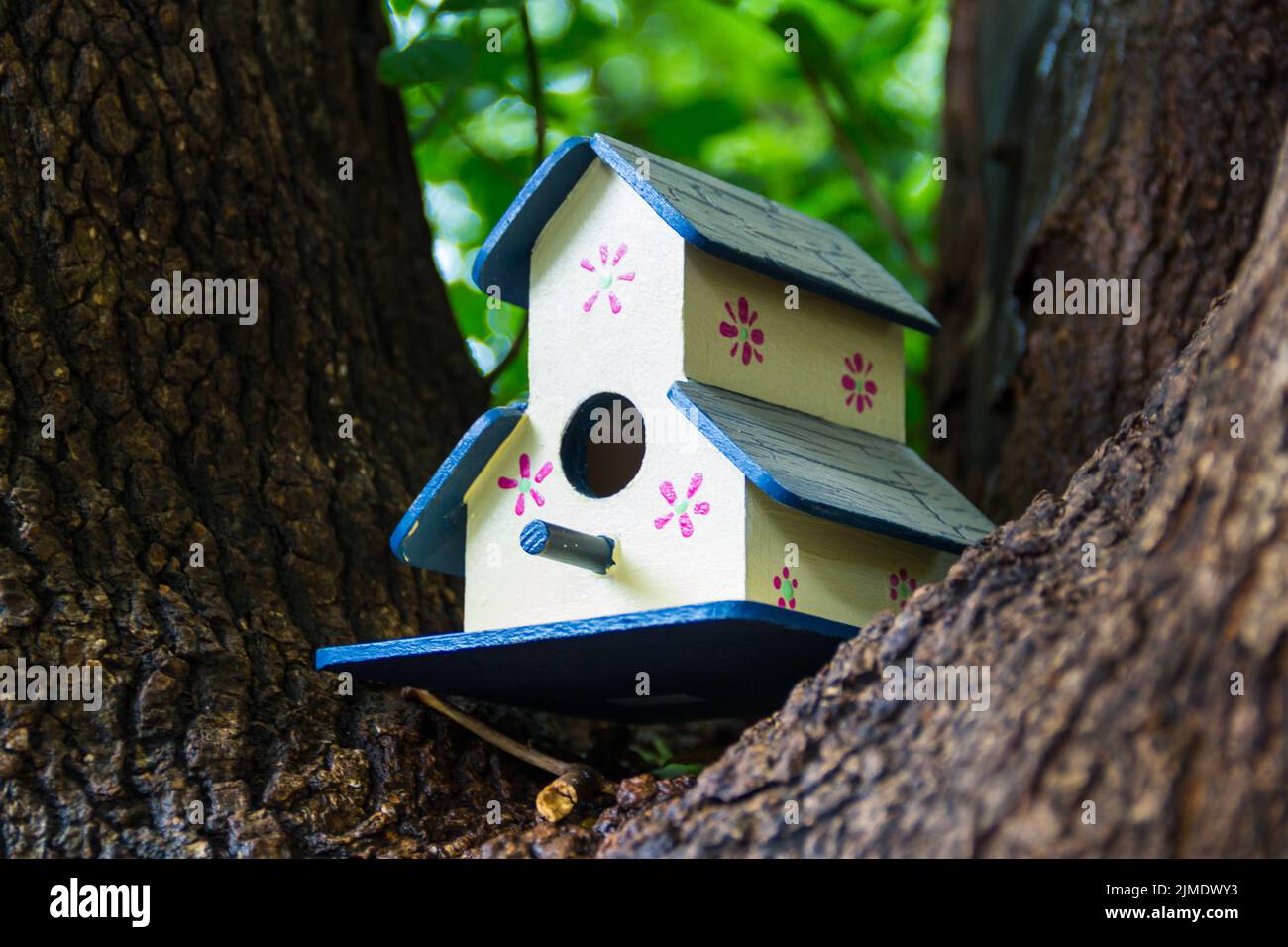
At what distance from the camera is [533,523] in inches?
79.1

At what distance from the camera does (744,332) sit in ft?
7.47

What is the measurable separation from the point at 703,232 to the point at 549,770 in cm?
89

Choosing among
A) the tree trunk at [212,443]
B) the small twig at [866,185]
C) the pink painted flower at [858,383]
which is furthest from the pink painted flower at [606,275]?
the small twig at [866,185]

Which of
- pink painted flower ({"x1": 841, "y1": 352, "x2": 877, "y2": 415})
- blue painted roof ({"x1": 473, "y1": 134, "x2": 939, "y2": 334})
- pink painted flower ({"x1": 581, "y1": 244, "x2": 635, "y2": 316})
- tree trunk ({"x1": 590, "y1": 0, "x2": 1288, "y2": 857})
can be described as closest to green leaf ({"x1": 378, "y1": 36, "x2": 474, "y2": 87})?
blue painted roof ({"x1": 473, "y1": 134, "x2": 939, "y2": 334})

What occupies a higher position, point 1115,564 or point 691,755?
point 1115,564

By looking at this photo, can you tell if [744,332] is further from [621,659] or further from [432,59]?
[432,59]

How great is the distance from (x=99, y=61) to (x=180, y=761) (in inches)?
51.9

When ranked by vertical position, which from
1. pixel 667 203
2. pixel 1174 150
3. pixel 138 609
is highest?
pixel 1174 150

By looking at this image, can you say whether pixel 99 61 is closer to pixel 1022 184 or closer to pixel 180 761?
pixel 180 761

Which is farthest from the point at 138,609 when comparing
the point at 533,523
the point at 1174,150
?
the point at 1174,150

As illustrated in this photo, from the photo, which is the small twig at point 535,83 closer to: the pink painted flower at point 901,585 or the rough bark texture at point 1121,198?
the rough bark texture at point 1121,198

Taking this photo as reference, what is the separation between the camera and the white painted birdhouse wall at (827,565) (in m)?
2.00

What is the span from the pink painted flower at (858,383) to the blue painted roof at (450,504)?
0.57m

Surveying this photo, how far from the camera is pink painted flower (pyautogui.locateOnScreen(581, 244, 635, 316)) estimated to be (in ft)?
7.44
